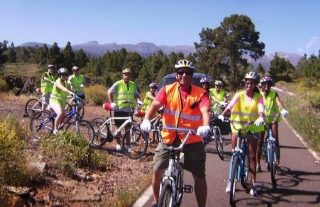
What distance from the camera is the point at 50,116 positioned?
33.6 ft

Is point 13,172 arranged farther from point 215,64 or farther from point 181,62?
point 215,64

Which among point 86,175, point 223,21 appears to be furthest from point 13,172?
point 223,21

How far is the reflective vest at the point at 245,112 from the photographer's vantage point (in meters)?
6.81

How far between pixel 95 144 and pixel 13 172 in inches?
183

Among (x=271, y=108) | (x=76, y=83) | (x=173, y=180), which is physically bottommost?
(x=173, y=180)

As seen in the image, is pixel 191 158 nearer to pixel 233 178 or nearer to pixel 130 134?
pixel 233 178

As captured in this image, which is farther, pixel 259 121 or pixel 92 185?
pixel 92 185

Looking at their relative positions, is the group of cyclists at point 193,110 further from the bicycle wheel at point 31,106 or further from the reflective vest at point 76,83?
the bicycle wheel at point 31,106

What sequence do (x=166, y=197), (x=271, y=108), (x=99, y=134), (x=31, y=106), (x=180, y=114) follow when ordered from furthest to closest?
(x=31, y=106), (x=99, y=134), (x=271, y=108), (x=180, y=114), (x=166, y=197)

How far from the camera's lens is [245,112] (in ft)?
22.4

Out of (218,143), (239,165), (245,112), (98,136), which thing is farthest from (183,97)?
(98,136)

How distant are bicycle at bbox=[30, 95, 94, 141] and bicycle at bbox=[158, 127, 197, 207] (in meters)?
5.38

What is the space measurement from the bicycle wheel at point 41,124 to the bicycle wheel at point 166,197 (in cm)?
645

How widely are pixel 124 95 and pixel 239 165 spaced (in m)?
4.14
